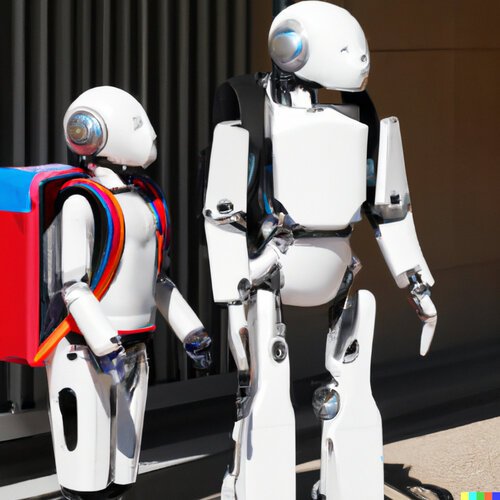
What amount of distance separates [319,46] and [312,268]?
70 cm

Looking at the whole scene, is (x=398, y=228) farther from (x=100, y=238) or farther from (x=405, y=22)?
(x=405, y=22)

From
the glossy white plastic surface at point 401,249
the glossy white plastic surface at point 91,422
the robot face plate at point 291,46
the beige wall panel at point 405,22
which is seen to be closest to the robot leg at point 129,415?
the glossy white plastic surface at point 91,422

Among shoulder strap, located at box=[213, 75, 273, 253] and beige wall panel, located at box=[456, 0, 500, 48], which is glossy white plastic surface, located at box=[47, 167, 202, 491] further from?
beige wall panel, located at box=[456, 0, 500, 48]

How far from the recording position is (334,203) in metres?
3.35

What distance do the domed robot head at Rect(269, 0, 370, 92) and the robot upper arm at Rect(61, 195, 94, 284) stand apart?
0.77 meters

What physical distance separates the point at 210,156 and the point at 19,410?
1.66 meters

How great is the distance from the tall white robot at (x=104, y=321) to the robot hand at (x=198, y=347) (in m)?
0.14

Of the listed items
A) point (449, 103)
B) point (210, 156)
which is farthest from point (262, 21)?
point (210, 156)

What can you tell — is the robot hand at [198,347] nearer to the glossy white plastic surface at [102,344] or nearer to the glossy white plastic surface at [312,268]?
the glossy white plastic surface at [102,344]

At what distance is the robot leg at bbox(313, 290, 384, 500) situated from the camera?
3.46 metres

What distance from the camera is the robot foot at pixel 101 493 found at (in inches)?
128

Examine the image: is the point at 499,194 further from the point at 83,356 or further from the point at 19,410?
the point at 83,356

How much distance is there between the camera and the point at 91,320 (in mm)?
3084

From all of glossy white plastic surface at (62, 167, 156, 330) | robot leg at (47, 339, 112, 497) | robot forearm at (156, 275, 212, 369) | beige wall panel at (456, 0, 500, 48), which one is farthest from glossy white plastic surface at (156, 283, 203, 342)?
beige wall panel at (456, 0, 500, 48)
